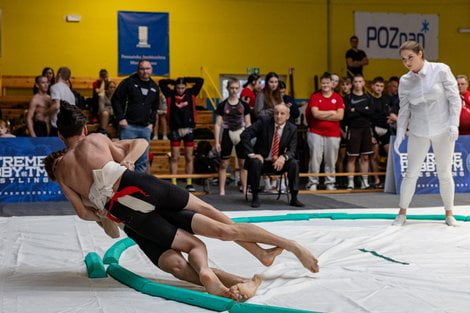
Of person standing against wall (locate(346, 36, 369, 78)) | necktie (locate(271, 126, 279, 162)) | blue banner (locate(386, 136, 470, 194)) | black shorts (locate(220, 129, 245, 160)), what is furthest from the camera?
person standing against wall (locate(346, 36, 369, 78))

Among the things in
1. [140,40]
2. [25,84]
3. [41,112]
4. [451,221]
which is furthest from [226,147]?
[25,84]

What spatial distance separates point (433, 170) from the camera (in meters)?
10.2

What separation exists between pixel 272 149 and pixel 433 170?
2.78 meters

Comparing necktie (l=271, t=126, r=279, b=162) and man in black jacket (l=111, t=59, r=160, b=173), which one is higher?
man in black jacket (l=111, t=59, r=160, b=173)

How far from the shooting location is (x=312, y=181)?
1073 cm

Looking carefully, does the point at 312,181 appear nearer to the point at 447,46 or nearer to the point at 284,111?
the point at 284,111

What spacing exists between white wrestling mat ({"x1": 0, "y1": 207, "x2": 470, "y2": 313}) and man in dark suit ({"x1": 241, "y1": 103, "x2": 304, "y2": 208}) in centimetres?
183

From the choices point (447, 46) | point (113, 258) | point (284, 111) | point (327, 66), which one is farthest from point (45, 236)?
point (447, 46)

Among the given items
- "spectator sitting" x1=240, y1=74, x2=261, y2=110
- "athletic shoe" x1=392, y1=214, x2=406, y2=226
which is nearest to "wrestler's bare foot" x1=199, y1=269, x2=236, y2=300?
"athletic shoe" x1=392, y1=214, x2=406, y2=226

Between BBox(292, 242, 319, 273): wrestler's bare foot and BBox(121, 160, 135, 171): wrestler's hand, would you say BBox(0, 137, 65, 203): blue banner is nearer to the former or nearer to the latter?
BBox(121, 160, 135, 171): wrestler's hand

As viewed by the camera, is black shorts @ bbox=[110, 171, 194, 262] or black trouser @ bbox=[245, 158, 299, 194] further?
black trouser @ bbox=[245, 158, 299, 194]

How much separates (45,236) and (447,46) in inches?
539

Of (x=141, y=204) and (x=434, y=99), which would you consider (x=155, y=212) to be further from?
(x=434, y=99)

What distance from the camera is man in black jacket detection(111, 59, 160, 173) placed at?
371 inches
